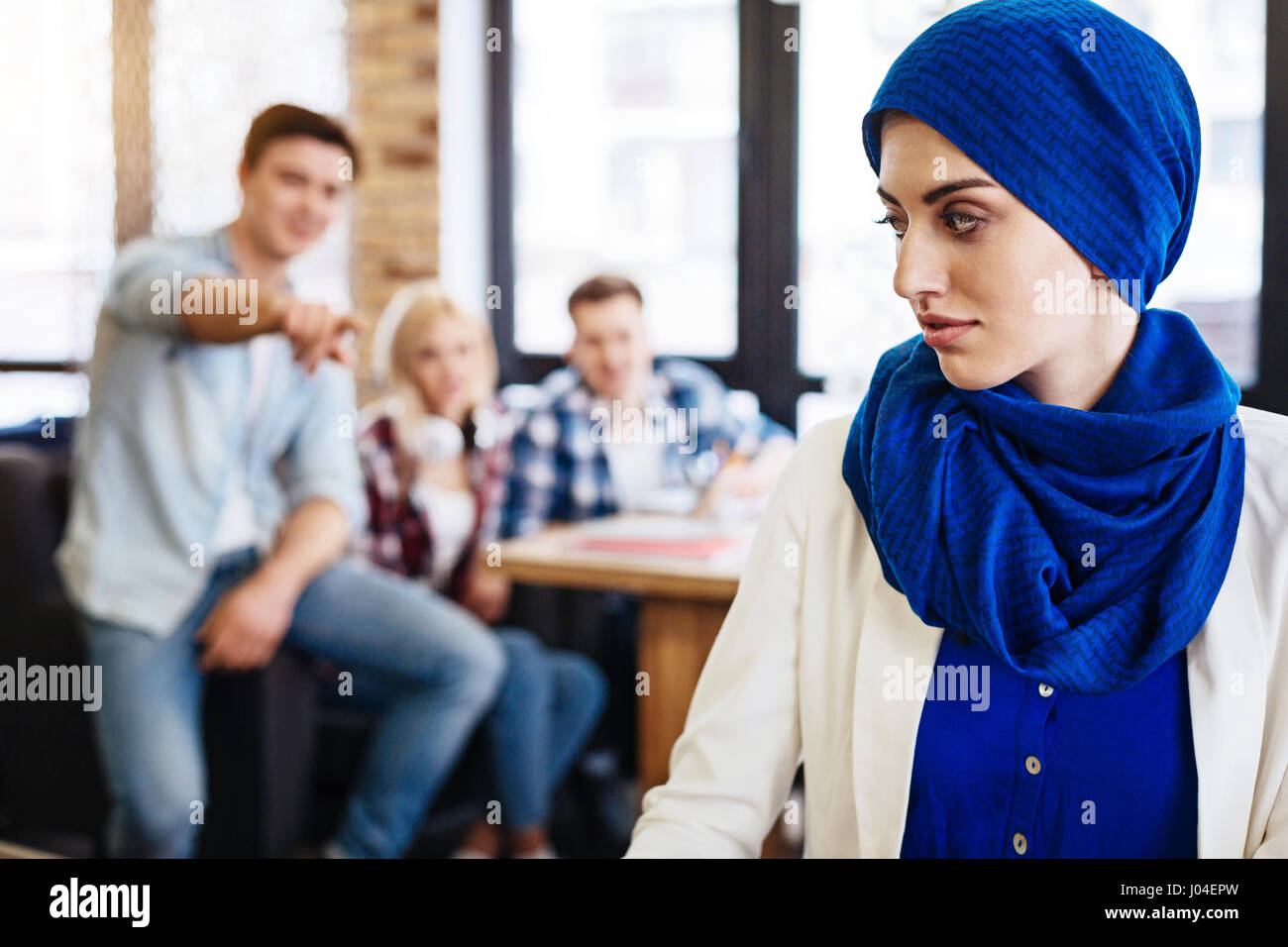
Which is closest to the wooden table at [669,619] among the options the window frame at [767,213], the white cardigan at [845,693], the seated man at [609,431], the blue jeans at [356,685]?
the blue jeans at [356,685]

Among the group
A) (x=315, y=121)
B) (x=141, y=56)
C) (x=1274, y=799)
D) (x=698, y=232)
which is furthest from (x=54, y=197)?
(x=1274, y=799)

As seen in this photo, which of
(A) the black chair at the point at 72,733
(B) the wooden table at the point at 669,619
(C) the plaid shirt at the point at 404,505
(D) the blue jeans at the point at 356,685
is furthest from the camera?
(C) the plaid shirt at the point at 404,505

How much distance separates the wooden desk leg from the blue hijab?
3.07 ft

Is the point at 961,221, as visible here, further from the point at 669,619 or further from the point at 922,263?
the point at 669,619

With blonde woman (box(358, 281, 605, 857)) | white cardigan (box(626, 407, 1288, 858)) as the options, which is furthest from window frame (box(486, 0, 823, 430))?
white cardigan (box(626, 407, 1288, 858))

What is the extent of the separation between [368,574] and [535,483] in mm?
476

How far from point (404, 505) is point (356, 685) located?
0.40 metres

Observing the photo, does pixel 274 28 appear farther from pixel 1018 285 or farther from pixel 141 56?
pixel 1018 285

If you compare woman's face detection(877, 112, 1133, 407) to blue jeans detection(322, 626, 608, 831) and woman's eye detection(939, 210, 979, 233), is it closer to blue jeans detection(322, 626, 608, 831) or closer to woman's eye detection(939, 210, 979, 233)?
woman's eye detection(939, 210, 979, 233)

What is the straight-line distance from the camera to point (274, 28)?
9.98ft

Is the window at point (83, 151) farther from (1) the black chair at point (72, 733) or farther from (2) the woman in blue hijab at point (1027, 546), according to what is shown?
(2) the woman in blue hijab at point (1027, 546)

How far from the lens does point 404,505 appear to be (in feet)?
8.04

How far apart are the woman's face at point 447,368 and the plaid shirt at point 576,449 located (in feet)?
0.51

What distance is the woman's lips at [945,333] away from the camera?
2.75 ft
